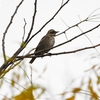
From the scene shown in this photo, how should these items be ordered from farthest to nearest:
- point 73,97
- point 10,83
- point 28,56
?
point 28,56 → point 10,83 → point 73,97

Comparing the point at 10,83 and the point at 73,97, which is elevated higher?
the point at 10,83

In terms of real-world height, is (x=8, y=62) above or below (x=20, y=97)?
above

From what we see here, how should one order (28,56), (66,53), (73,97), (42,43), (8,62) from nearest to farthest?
Result: (73,97) < (8,62) < (28,56) < (66,53) < (42,43)

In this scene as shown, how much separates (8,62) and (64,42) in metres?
0.62

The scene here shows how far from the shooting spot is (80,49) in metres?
2.07

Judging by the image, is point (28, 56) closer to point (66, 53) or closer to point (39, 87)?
point (66, 53)

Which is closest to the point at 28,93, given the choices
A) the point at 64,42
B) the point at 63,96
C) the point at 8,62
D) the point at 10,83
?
the point at 63,96

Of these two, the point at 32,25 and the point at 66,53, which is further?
the point at 32,25

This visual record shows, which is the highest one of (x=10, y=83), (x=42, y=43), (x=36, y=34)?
(x=42, y=43)

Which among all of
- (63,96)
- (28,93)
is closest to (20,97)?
(28,93)

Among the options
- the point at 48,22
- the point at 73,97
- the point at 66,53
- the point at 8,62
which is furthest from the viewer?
the point at 48,22

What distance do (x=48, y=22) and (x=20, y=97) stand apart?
1120mm

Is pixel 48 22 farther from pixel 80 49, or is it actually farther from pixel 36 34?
pixel 80 49

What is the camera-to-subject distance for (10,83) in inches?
65.6
